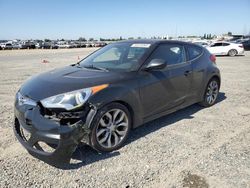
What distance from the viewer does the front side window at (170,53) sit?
15.3 feet

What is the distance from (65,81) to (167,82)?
5.92 ft

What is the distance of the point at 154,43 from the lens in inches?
187

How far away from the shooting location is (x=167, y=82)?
4.67 meters

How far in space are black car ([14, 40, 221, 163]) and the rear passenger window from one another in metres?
0.04

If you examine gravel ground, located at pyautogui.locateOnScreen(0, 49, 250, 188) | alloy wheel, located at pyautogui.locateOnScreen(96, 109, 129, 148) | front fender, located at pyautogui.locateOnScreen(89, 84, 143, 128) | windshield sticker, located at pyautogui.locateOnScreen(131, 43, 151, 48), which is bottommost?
gravel ground, located at pyautogui.locateOnScreen(0, 49, 250, 188)

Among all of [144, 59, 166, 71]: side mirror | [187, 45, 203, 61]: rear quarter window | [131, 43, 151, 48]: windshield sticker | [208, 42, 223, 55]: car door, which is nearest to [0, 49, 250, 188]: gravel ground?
[144, 59, 166, 71]: side mirror

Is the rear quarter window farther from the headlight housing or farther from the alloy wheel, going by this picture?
the headlight housing

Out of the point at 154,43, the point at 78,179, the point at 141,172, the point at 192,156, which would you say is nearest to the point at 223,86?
the point at 154,43

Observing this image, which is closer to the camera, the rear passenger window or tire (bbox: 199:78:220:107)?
the rear passenger window

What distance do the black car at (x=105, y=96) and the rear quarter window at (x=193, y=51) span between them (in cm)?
3

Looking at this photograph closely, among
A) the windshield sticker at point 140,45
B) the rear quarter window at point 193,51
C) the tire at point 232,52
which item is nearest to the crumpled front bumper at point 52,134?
the windshield sticker at point 140,45

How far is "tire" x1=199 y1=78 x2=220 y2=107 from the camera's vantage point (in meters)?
5.96

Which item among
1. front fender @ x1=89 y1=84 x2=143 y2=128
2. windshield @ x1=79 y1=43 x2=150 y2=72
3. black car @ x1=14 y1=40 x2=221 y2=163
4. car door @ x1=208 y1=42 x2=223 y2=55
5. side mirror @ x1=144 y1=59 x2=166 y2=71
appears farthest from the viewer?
car door @ x1=208 y1=42 x2=223 y2=55

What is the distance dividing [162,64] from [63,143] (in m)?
2.00
